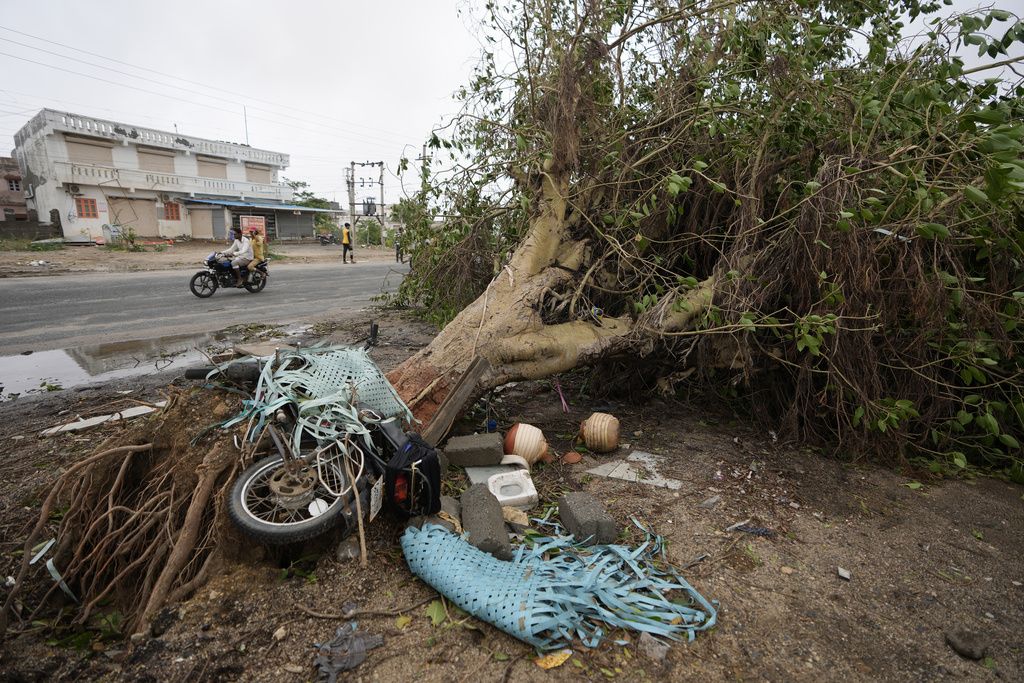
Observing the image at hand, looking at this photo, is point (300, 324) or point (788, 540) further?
point (300, 324)

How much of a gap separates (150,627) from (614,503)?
2322mm

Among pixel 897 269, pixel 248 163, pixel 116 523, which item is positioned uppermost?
pixel 248 163

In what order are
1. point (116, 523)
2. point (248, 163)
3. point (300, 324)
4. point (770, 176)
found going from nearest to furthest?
point (116, 523), point (770, 176), point (300, 324), point (248, 163)

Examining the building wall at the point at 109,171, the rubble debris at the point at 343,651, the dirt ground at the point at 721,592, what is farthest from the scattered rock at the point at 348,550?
the building wall at the point at 109,171

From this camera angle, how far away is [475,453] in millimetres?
3379

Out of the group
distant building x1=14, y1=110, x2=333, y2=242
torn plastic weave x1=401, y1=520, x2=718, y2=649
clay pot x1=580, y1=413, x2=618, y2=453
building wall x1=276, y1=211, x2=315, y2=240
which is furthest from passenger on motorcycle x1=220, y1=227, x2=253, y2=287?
building wall x1=276, y1=211, x2=315, y2=240

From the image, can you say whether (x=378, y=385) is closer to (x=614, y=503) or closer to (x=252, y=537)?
(x=252, y=537)

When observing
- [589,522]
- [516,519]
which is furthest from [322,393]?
[589,522]

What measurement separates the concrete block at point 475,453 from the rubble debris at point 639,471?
685 millimetres

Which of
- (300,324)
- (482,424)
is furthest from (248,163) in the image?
(482,424)

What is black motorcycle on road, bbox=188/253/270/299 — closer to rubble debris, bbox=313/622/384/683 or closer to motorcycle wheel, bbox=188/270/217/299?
motorcycle wheel, bbox=188/270/217/299

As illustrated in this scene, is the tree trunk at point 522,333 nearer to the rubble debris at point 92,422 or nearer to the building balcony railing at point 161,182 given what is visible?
the rubble debris at point 92,422

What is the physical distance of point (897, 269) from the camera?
362cm

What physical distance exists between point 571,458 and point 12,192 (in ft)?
148
